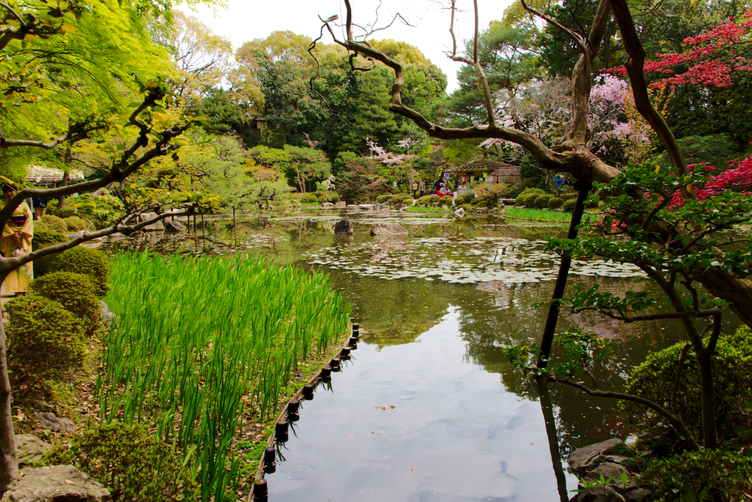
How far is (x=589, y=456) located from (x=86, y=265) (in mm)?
4228

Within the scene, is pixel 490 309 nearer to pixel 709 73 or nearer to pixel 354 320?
pixel 354 320

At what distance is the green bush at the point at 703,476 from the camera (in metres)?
1.41

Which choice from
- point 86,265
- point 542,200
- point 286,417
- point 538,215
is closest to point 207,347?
point 286,417

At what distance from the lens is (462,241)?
11.2m

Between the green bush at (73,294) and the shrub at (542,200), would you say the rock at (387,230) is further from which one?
the green bush at (73,294)

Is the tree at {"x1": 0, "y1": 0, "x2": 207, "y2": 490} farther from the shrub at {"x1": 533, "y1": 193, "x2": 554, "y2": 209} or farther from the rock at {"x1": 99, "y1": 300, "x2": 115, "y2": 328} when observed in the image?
the shrub at {"x1": 533, "y1": 193, "x2": 554, "y2": 209}

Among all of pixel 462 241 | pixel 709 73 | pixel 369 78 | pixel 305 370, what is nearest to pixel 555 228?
pixel 462 241

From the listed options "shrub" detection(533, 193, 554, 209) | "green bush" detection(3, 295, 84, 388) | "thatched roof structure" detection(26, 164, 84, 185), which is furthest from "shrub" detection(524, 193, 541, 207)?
"green bush" detection(3, 295, 84, 388)

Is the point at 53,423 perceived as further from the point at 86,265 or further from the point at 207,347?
the point at 86,265

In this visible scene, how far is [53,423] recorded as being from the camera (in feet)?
7.42

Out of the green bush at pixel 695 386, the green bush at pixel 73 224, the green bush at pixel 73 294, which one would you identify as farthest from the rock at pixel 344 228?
the green bush at pixel 695 386

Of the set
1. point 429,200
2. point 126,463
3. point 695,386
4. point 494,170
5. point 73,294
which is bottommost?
point 126,463

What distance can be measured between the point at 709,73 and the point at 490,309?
6.35 meters

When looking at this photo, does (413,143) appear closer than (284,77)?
Yes
